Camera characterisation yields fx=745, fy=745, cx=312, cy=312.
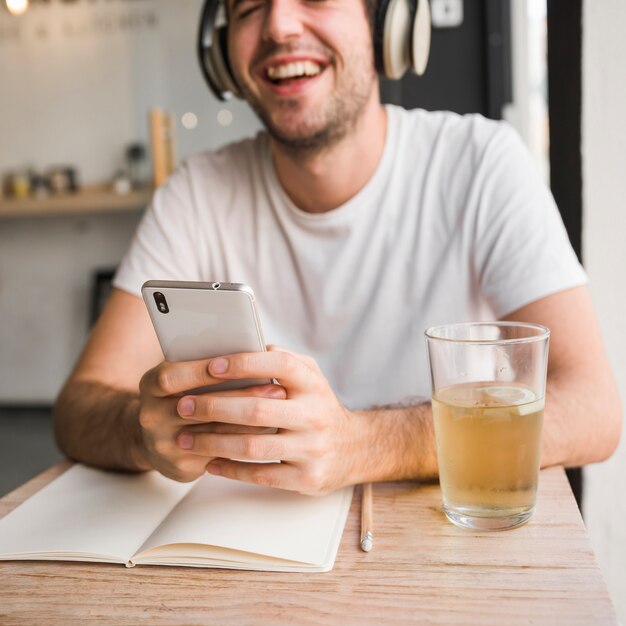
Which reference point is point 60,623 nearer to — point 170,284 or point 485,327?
point 170,284

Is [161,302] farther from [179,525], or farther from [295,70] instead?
[295,70]

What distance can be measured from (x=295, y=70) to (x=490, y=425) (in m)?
0.80

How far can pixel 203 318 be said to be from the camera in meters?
0.68

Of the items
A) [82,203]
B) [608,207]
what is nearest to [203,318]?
[608,207]

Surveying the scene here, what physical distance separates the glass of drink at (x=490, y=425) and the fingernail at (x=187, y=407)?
0.24 m

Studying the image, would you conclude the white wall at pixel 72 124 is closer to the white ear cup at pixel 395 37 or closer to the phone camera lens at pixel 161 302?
the white ear cup at pixel 395 37

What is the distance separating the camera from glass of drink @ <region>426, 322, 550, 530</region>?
686 millimetres

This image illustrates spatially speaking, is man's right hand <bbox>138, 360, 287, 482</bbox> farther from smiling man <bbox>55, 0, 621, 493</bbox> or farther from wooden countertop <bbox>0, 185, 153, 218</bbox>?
wooden countertop <bbox>0, 185, 153, 218</bbox>

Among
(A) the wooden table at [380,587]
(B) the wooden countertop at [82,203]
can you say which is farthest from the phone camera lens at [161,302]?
(B) the wooden countertop at [82,203]

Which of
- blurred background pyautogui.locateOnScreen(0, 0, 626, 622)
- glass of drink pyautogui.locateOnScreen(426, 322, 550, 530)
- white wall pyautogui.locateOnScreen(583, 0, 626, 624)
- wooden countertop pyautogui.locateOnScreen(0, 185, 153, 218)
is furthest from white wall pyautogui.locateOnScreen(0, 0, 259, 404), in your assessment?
glass of drink pyautogui.locateOnScreen(426, 322, 550, 530)

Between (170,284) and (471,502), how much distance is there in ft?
1.13

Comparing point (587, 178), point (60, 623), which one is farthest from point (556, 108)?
point (60, 623)

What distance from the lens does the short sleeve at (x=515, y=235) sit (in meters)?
1.08

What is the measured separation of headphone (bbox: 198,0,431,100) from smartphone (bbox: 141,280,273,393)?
0.72 m
